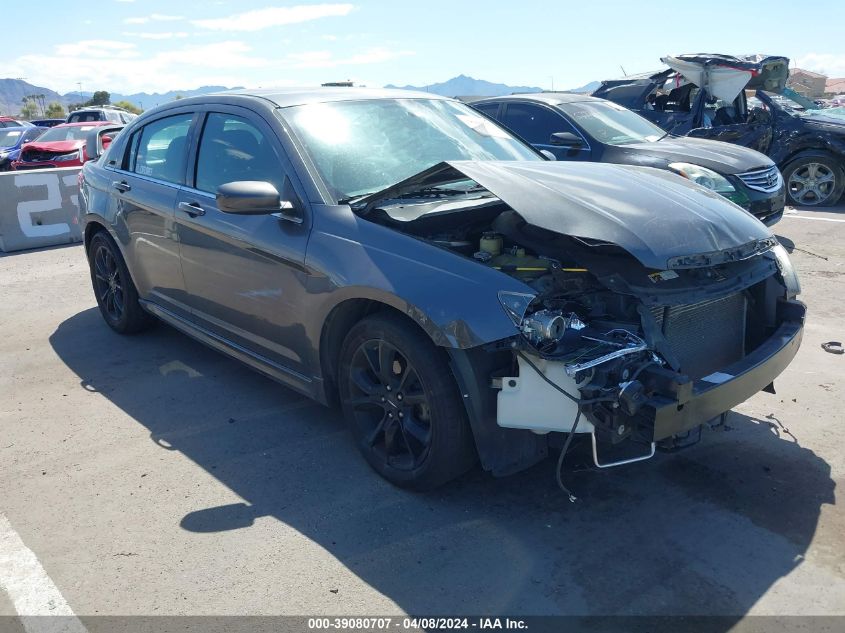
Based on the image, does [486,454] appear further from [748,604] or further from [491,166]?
[491,166]

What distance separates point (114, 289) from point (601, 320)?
171 inches

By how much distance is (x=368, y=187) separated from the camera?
3768mm

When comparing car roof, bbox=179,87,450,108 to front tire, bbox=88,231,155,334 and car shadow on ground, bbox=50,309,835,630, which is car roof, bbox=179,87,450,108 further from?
car shadow on ground, bbox=50,309,835,630

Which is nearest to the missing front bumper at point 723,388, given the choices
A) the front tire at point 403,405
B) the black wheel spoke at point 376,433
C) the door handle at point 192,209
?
the front tire at point 403,405

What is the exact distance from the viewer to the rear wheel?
1084 cm

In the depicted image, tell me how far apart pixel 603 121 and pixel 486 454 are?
6.89 meters

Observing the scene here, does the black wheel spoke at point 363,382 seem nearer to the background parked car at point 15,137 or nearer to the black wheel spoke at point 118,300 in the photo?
the black wheel spoke at point 118,300

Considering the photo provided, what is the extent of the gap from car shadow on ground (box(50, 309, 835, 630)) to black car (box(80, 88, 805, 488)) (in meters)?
0.23

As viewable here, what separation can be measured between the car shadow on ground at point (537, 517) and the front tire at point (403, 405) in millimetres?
171

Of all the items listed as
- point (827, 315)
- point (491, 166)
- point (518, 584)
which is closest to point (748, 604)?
point (518, 584)

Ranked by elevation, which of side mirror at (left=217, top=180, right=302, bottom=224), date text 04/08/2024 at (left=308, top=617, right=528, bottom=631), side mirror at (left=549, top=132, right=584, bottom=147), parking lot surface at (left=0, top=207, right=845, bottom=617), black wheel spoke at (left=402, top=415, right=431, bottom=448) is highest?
side mirror at (left=549, top=132, right=584, bottom=147)

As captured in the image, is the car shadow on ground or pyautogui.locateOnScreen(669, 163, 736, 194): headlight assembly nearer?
the car shadow on ground

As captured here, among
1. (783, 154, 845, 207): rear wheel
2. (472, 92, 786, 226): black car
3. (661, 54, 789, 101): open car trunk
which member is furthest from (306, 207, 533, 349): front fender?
(783, 154, 845, 207): rear wheel

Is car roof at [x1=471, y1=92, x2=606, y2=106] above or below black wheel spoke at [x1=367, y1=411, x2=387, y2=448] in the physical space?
above
